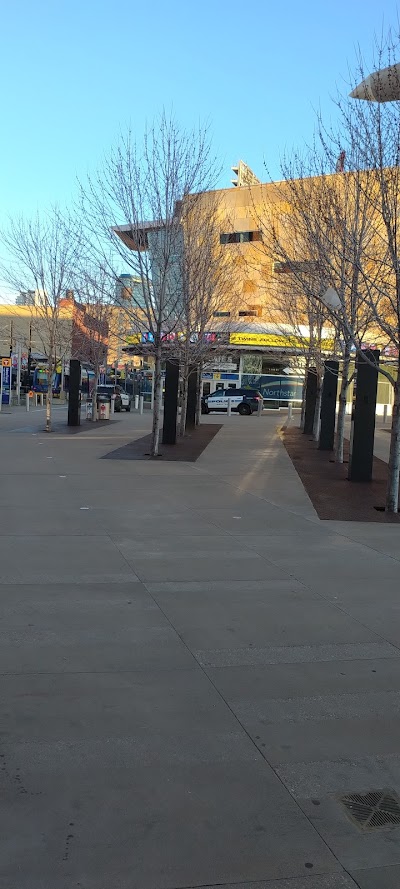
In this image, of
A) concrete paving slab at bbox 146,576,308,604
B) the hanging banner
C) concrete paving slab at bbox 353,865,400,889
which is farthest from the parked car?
concrete paving slab at bbox 353,865,400,889

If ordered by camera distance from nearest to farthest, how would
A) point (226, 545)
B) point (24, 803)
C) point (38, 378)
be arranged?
point (24, 803) < point (226, 545) < point (38, 378)

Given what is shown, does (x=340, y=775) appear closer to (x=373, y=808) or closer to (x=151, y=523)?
(x=373, y=808)

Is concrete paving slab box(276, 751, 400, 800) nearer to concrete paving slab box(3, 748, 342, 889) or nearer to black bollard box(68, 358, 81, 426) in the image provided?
concrete paving slab box(3, 748, 342, 889)

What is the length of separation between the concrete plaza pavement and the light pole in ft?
22.2

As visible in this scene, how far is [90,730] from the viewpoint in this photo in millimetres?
3797

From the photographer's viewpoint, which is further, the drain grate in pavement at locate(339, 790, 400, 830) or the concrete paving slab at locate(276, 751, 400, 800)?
the concrete paving slab at locate(276, 751, 400, 800)

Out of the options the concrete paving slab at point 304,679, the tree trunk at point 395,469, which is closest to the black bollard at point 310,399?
the tree trunk at point 395,469

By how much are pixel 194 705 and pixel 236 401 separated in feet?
138

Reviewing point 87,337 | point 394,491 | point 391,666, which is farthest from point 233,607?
point 87,337

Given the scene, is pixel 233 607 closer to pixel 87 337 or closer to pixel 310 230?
pixel 310 230

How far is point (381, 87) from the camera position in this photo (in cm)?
1134

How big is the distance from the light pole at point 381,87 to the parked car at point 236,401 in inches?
1342

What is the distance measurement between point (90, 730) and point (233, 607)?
2352 mm

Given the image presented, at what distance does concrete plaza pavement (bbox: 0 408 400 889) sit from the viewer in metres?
2.88
